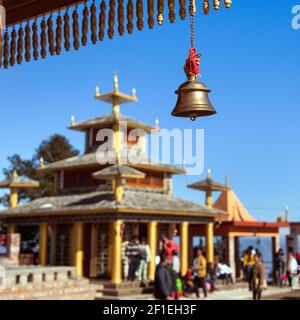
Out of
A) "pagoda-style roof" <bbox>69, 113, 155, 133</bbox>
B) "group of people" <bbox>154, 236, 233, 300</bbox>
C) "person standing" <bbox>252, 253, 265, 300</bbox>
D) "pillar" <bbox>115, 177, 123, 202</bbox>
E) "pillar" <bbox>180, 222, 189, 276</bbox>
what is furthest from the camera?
"pagoda-style roof" <bbox>69, 113, 155, 133</bbox>

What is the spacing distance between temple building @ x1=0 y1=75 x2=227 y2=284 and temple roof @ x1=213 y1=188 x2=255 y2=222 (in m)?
1.94

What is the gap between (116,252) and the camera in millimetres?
19953

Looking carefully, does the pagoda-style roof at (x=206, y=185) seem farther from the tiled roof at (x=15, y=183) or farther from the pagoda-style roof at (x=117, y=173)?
the tiled roof at (x=15, y=183)

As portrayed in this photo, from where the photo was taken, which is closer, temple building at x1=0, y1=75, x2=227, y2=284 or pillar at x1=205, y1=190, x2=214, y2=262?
temple building at x1=0, y1=75, x2=227, y2=284

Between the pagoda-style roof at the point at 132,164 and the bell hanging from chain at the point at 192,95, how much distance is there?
59.6 feet

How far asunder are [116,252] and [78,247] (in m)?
2.25

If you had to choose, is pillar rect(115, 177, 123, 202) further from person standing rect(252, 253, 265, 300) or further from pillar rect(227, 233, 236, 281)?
person standing rect(252, 253, 265, 300)

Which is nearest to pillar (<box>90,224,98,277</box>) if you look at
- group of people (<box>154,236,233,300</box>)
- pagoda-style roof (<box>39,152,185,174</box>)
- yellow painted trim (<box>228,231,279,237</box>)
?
pagoda-style roof (<box>39,152,185,174</box>)

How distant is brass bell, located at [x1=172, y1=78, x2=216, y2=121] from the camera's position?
202 inches

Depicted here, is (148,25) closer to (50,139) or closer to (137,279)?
(137,279)

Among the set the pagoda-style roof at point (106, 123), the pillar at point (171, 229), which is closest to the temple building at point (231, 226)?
the pillar at point (171, 229)
